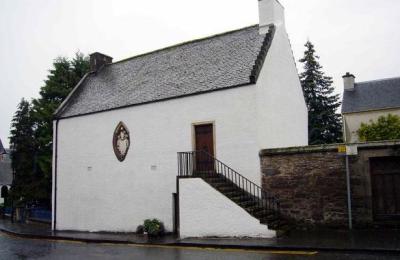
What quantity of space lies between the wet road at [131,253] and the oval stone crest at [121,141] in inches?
191

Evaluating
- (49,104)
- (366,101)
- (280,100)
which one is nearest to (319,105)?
(366,101)

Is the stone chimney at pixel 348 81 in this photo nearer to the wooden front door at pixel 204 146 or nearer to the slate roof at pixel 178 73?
the slate roof at pixel 178 73

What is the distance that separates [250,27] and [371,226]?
422 inches

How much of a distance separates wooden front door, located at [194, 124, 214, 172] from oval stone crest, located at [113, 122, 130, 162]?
3.83m

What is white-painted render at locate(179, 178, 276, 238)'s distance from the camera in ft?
41.2

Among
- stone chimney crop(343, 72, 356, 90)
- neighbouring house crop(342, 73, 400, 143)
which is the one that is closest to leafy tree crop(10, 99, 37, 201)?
neighbouring house crop(342, 73, 400, 143)

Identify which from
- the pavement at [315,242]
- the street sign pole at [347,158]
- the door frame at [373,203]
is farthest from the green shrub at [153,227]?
the door frame at [373,203]

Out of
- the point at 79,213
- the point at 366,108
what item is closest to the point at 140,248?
the point at 79,213

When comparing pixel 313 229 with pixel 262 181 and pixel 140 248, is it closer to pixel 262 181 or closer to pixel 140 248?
pixel 262 181

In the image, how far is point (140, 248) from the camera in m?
12.6

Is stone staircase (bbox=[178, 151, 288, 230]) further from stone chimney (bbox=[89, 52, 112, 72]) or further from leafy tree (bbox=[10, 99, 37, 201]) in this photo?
leafy tree (bbox=[10, 99, 37, 201])

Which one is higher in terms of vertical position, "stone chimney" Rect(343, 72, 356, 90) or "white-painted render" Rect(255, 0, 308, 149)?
"stone chimney" Rect(343, 72, 356, 90)

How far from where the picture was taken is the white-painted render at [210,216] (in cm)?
1255

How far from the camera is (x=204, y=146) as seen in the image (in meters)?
16.1
